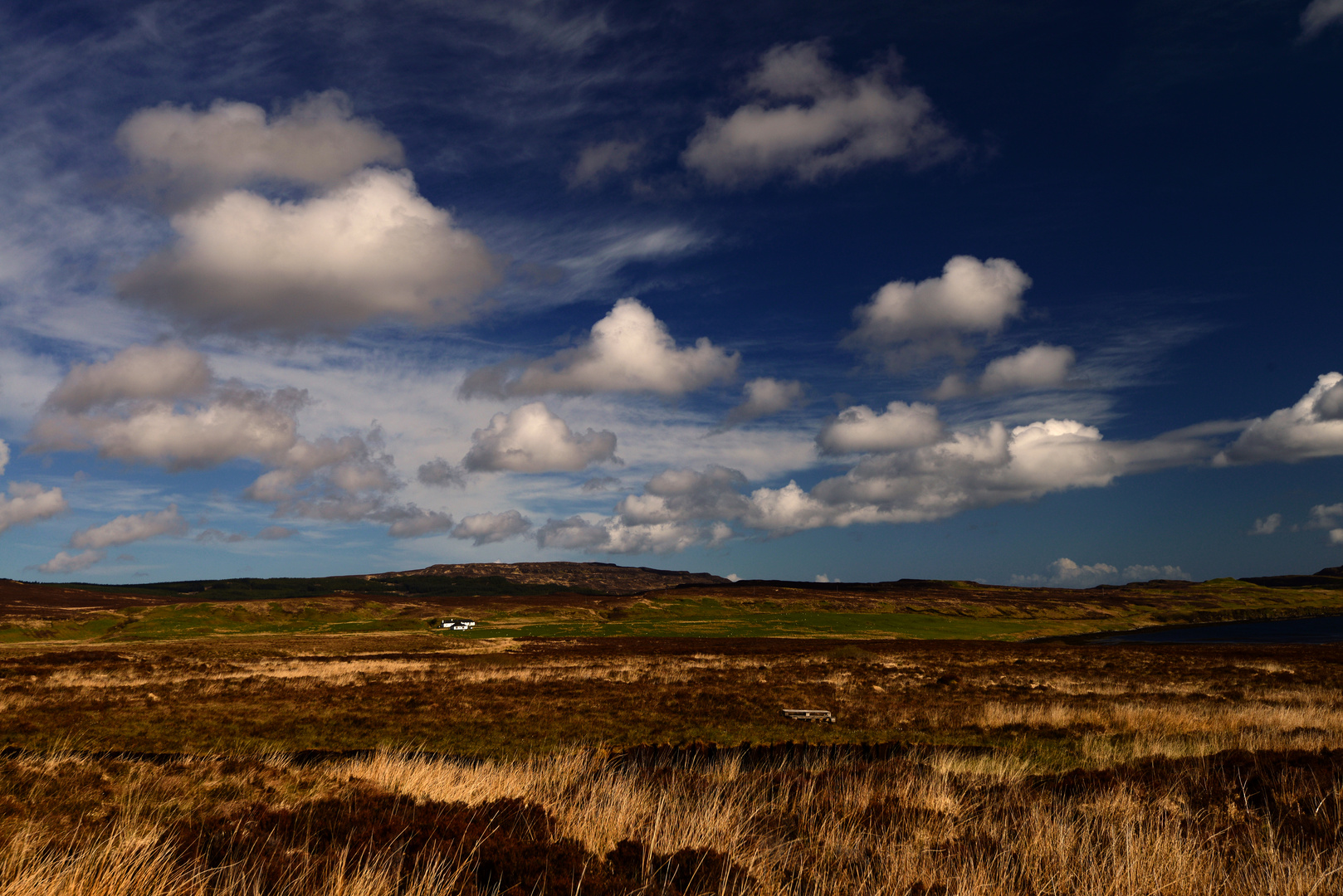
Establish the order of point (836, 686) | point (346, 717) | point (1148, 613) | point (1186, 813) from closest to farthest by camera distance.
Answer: point (1186, 813) → point (346, 717) → point (836, 686) → point (1148, 613)

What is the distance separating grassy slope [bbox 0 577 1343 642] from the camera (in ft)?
283

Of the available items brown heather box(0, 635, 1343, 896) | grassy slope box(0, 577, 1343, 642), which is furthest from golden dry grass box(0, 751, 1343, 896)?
grassy slope box(0, 577, 1343, 642)

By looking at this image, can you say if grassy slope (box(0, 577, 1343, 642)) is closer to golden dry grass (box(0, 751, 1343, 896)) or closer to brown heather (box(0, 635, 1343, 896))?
brown heather (box(0, 635, 1343, 896))

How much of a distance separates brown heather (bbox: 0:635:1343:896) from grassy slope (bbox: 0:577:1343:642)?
61.8 meters

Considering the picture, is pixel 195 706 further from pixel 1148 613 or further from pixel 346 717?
pixel 1148 613

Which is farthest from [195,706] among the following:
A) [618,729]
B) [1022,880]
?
[1022,880]

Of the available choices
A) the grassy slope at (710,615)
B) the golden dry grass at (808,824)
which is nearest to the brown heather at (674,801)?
the golden dry grass at (808,824)

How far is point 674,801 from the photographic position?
25.7 ft

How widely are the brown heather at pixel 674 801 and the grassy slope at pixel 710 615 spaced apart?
203 feet

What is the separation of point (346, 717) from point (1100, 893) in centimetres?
2243

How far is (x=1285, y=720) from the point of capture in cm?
1773

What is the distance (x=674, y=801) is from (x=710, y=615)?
115881 millimetres

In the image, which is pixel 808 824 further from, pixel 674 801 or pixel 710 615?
pixel 710 615

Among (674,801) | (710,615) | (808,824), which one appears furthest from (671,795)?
(710,615)
